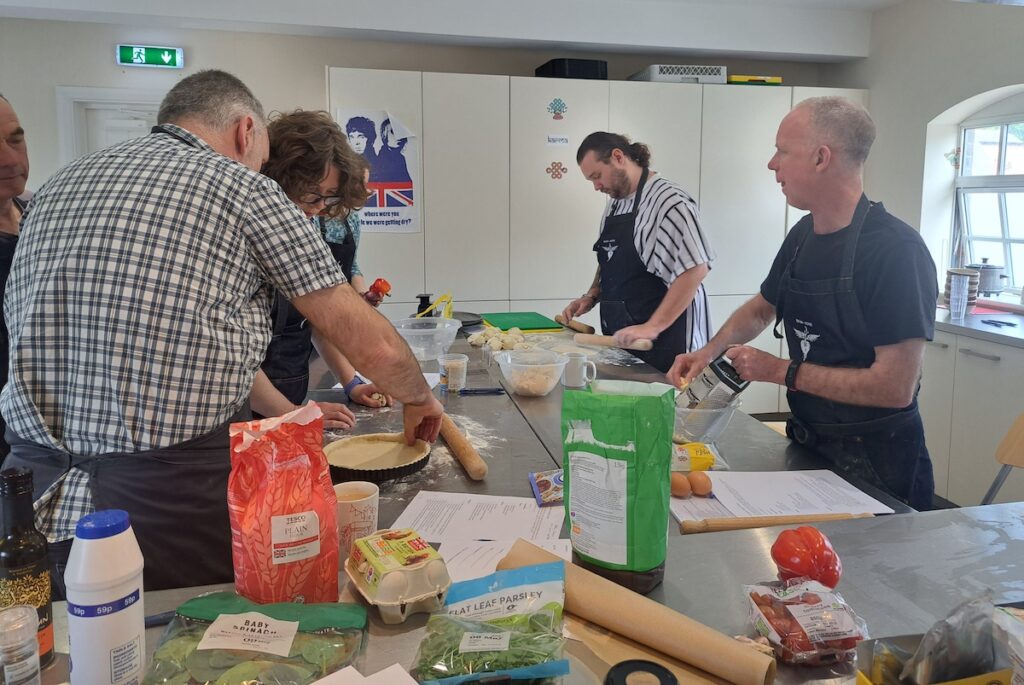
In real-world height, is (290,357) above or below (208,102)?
below

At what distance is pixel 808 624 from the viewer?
80 centimetres

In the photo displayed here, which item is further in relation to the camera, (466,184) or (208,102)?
(466,184)

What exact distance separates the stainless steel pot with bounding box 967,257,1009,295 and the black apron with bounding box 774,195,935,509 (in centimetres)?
316

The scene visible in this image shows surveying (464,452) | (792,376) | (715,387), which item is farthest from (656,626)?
(792,376)

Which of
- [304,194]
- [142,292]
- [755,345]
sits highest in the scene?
[304,194]

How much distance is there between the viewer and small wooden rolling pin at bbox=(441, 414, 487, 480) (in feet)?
4.81

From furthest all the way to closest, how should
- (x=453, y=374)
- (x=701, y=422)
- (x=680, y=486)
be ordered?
1. (x=453, y=374)
2. (x=701, y=422)
3. (x=680, y=486)

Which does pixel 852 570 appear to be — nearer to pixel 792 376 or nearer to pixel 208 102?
pixel 792 376

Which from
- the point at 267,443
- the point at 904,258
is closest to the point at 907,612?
the point at 267,443

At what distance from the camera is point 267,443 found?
2.76 feet

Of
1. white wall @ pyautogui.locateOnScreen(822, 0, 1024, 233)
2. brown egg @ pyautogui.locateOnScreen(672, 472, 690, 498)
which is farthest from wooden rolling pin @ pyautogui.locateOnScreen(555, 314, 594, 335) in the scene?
white wall @ pyautogui.locateOnScreen(822, 0, 1024, 233)

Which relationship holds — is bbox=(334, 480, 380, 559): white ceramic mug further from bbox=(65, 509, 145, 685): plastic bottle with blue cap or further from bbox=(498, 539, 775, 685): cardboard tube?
bbox=(65, 509, 145, 685): plastic bottle with blue cap

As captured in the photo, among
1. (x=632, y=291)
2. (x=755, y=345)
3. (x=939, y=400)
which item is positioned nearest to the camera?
(x=632, y=291)

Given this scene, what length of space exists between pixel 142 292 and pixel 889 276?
5.12 ft
